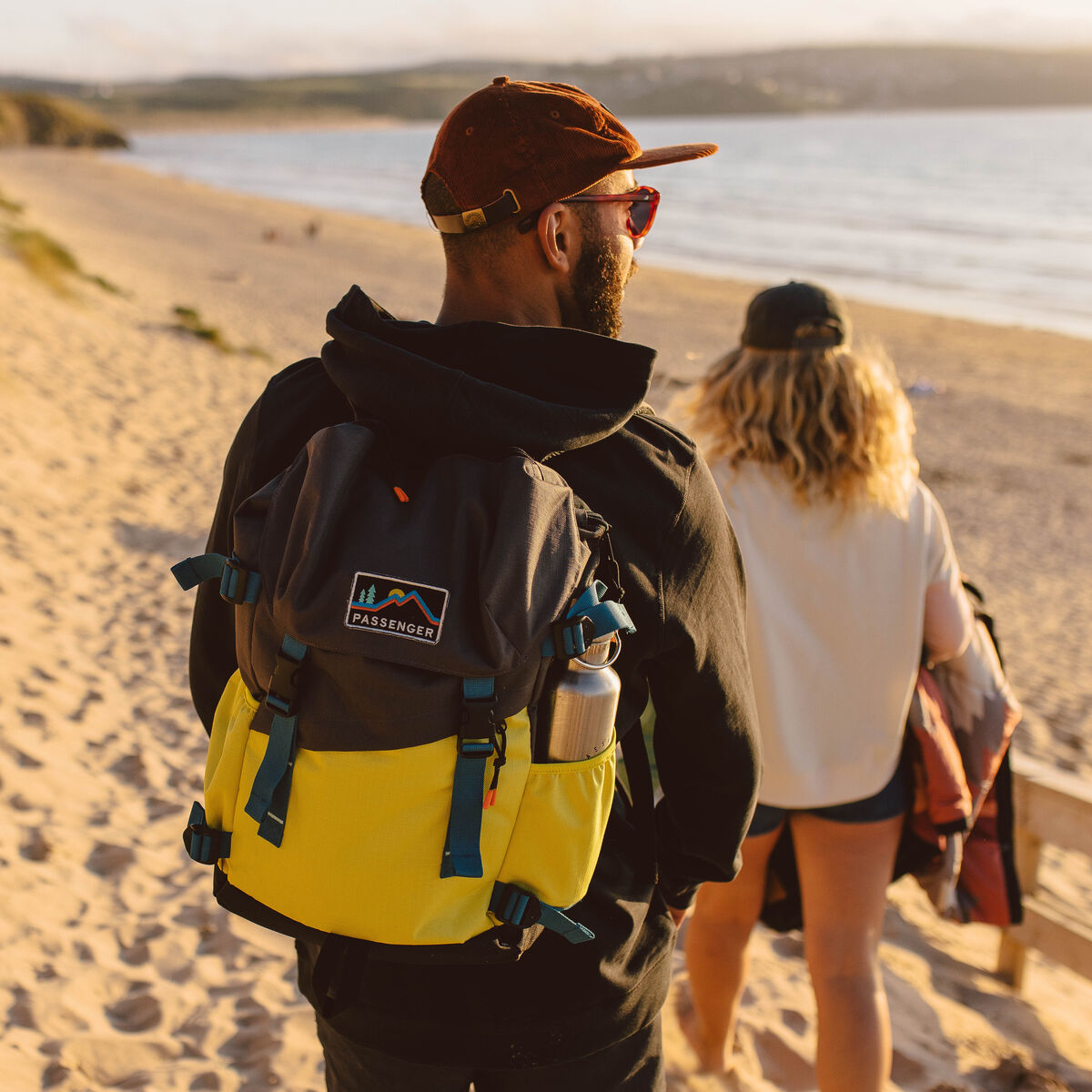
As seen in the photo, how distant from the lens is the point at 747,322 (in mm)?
2338

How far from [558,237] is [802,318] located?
3.39ft

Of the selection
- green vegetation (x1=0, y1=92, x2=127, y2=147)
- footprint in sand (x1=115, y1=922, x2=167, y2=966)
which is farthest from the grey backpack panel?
green vegetation (x1=0, y1=92, x2=127, y2=147)

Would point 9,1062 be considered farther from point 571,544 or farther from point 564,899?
point 571,544

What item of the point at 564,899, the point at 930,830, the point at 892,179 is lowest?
the point at 930,830

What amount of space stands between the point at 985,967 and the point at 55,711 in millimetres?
3804

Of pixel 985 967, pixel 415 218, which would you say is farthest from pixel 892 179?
pixel 985 967

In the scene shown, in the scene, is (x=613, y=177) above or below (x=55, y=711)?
above

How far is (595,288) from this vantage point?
141cm

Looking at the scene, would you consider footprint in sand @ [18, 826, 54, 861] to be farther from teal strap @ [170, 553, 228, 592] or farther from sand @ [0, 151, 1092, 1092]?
teal strap @ [170, 553, 228, 592]

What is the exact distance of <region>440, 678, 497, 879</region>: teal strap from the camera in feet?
3.80

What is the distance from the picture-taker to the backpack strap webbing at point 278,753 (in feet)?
3.95

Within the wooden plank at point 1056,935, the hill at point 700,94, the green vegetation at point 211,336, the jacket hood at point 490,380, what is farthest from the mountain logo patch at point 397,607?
the hill at point 700,94

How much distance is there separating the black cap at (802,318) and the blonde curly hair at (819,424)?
0.05 ft

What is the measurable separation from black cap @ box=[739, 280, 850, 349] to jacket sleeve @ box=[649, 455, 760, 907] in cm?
95
